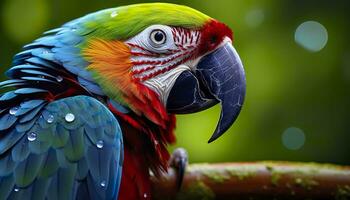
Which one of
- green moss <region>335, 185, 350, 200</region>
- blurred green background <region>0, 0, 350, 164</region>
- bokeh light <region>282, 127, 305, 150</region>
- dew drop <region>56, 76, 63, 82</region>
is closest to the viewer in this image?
dew drop <region>56, 76, 63, 82</region>

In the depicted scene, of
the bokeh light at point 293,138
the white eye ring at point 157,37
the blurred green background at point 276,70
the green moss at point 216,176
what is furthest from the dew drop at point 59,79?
the bokeh light at point 293,138

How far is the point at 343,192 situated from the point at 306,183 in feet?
0.37

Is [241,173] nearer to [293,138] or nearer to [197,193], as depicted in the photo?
[197,193]

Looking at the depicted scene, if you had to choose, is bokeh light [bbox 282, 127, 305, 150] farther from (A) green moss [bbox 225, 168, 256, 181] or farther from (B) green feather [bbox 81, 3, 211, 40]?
(B) green feather [bbox 81, 3, 211, 40]

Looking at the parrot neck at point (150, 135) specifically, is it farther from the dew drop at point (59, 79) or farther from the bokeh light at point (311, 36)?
the bokeh light at point (311, 36)

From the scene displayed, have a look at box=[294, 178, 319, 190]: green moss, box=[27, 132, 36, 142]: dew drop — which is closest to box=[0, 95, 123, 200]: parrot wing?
box=[27, 132, 36, 142]: dew drop

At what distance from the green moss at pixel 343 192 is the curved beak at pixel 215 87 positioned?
416 mm

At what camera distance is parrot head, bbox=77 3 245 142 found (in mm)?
2100

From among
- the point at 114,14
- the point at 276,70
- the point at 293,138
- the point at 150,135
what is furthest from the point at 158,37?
the point at 293,138

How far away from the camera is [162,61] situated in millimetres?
2176

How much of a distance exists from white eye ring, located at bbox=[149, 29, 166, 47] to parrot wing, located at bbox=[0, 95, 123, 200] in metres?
0.28

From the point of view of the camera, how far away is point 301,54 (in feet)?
11.8

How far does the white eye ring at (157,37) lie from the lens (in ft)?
7.04

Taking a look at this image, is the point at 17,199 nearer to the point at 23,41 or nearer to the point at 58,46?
the point at 58,46
